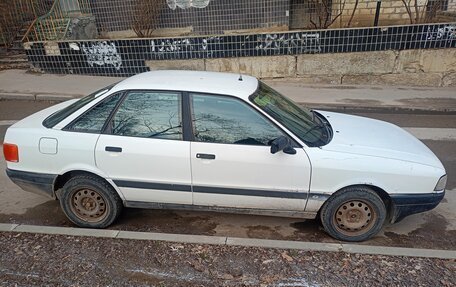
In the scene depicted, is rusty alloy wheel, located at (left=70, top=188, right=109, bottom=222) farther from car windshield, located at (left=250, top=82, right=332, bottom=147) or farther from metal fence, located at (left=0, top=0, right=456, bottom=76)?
metal fence, located at (left=0, top=0, right=456, bottom=76)

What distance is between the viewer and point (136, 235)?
3.52 metres

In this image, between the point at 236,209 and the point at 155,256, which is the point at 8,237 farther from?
the point at 236,209

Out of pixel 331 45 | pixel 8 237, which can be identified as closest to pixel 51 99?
pixel 8 237

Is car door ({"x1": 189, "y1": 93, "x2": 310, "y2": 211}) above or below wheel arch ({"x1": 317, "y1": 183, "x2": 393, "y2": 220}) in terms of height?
above

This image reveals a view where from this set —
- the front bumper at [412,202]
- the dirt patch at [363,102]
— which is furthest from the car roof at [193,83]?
the dirt patch at [363,102]

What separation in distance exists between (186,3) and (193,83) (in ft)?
29.4

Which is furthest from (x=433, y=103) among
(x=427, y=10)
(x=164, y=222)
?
(x=164, y=222)

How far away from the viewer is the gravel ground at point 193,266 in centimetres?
295

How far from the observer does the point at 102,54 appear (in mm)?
9992

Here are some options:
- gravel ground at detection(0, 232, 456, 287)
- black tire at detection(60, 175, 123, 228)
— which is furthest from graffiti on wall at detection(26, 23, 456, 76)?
gravel ground at detection(0, 232, 456, 287)

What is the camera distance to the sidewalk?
8031 mm

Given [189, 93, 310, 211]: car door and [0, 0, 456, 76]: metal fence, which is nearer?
[189, 93, 310, 211]: car door

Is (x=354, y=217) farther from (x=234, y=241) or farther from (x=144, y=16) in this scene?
(x=144, y=16)

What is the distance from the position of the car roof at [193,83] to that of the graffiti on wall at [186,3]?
833 centimetres
